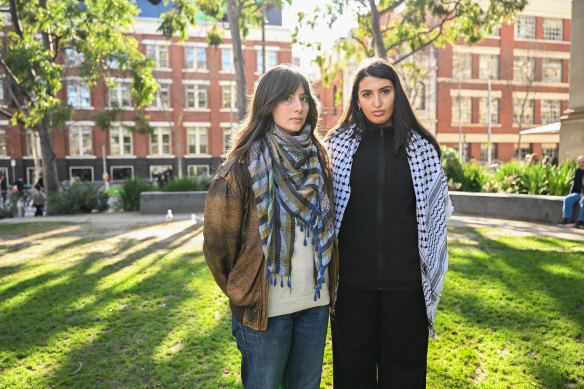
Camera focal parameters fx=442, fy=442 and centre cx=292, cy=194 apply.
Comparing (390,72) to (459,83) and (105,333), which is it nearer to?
(105,333)

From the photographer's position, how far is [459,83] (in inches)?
1447

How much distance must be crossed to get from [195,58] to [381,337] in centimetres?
3835

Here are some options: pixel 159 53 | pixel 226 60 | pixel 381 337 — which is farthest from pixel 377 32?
pixel 159 53

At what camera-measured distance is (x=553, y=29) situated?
1586 inches

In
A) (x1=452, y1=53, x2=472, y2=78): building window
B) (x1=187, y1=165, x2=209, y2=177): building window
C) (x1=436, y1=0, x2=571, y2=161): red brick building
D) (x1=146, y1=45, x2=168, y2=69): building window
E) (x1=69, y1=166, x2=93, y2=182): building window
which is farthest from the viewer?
(x1=436, y1=0, x2=571, y2=161): red brick building

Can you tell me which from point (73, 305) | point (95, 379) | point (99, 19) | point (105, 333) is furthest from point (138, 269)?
point (99, 19)

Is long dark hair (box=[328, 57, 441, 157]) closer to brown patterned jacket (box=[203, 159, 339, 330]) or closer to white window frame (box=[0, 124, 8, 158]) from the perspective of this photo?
brown patterned jacket (box=[203, 159, 339, 330])

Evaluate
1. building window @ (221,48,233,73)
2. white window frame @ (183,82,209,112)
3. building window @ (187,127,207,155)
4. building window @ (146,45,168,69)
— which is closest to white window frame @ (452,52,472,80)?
building window @ (221,48,233,73)

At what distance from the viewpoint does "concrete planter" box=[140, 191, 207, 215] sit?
13.8m

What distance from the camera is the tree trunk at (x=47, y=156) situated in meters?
14.9

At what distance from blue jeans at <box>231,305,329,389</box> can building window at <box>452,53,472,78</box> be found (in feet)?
131

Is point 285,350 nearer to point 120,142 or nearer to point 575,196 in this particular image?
point 575,196

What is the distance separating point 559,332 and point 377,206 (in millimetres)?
2636

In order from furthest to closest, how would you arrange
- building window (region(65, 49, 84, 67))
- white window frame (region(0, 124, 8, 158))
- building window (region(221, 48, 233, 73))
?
building window (region(221, 48, 233, 73)) → white window frame (region(0, 124, 8, 158)) → building window (region(65, 49, 84, 67))
